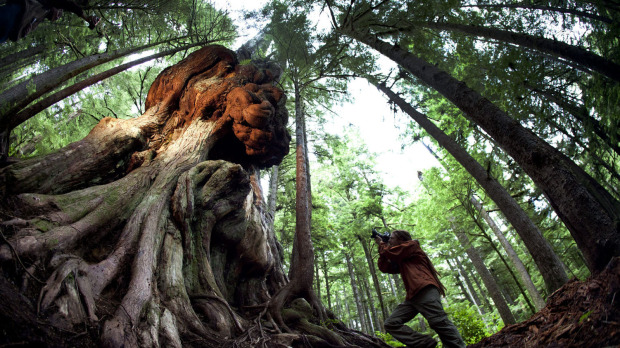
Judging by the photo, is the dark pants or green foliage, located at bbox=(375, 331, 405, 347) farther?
green foliage, located at bbox=(375, 331, 405, 347)

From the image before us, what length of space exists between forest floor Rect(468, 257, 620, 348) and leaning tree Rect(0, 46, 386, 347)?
217 centimetres

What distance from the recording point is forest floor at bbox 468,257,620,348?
1.52 meters

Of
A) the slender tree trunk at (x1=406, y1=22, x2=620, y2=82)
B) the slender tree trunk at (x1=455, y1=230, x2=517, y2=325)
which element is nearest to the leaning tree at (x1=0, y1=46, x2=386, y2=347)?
the slender tree trunk at (x1=406, y1=22, x2=620, y2=82)

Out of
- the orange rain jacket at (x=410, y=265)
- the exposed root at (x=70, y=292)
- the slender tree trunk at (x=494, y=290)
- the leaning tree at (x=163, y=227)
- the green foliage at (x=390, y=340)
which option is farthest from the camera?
the slender tree trunk at (x=494, y=290)

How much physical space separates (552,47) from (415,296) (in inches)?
182

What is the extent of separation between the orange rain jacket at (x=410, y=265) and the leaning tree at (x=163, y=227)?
1147 millimetres

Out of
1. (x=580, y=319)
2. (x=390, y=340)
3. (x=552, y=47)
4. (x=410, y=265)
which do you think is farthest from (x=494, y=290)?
(x=580, y=319)

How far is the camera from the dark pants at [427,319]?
3.40m

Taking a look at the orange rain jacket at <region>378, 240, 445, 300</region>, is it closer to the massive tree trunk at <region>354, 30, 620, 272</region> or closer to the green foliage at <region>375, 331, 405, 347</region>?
the green foliage at <region>375, 331, 405, 347</region>

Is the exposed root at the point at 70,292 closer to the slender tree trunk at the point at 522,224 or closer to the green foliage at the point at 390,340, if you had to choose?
the green foliage at the point at 390,340

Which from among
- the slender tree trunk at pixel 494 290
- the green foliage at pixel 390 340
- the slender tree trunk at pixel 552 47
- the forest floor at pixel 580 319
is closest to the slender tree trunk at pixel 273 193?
the green foliage at pixel 390 340

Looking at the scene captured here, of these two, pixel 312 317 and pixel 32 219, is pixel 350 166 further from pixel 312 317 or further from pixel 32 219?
pixel 32 219

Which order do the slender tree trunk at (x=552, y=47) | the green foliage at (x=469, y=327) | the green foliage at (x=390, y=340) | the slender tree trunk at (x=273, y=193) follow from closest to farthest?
the slender tree trunk at (x=552, y=47), the green foliage at (x=390, y=340), the green foliage at (x=469, y=327), the slender tree trunk at (x=273, y=193)

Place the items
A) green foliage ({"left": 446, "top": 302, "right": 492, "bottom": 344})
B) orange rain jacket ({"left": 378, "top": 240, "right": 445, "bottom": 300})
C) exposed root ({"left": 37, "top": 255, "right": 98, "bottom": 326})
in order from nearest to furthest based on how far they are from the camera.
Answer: exposed root ({"left": 37, "top": 255, "right": 98, "bottom": 326}), orange rain jacket ({"left": 378, "top": 240, "right": 445, "bottom": 300}), green foliage ({"left": 446, "top": 302, "right": 492, "bottom": 344})
